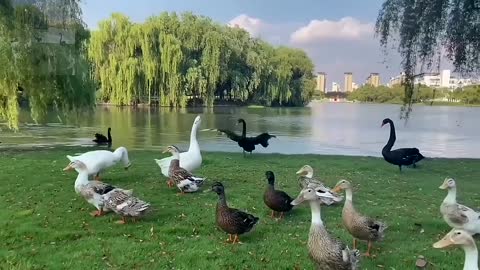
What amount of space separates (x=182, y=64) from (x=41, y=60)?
81.6 feet

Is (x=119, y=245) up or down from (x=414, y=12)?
down

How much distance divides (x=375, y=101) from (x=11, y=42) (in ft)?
304

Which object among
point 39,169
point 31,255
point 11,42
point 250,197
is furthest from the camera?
point 11,42

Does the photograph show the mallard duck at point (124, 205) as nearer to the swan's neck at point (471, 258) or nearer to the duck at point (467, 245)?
the duck at point (467, 245)

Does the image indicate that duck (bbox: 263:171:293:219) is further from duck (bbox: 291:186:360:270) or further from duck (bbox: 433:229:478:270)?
duck (bbox: 433:229:478:270)

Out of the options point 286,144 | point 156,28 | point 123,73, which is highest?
point 156,28

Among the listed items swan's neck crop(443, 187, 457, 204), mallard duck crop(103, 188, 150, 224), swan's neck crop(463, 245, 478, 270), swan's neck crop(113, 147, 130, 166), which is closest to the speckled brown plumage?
swan's neck crop(463, 245, 478, 270)

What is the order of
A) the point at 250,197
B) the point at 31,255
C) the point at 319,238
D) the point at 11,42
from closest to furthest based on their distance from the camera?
the point at 319,238
the point at 31,255
the point at 250,197
the point at 11,42

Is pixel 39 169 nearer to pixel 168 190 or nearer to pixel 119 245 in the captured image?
pixel 168 190

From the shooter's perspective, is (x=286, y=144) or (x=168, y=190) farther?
(x=286, y=144)

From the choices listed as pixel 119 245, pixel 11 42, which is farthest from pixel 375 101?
pixel 119 245

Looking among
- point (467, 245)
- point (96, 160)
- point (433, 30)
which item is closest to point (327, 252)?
point (467, 245)

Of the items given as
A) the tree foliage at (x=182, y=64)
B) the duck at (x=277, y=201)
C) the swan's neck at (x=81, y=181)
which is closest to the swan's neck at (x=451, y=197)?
the duck at (x=277, y=201)

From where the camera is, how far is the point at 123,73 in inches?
1391
